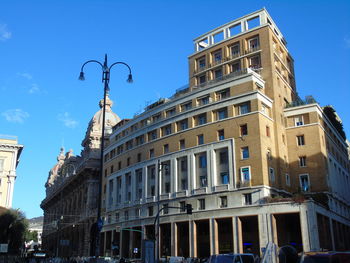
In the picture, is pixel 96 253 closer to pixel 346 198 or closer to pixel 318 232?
pixel 318 232

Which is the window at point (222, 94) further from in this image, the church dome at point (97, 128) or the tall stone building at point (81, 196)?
the church dome at point (97, 128)

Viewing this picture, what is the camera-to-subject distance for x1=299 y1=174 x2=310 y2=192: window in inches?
1832

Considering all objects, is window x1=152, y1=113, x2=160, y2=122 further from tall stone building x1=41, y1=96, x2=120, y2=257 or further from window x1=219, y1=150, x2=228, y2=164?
tall stone building x1=41, y1=96, x2=120, y2=257

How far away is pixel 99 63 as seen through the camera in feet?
77.9

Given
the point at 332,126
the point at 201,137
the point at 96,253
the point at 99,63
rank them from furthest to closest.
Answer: the point at 332,126, the point at 201,137, the point at 99,63, the point at 96,253

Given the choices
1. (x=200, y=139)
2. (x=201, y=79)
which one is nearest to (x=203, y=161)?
(x=200, y=139)

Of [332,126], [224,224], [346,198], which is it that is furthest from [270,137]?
[346,198]

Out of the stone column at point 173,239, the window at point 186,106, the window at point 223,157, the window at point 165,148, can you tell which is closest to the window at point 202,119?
the window at point 186,106

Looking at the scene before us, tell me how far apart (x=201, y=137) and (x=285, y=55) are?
1894 cm

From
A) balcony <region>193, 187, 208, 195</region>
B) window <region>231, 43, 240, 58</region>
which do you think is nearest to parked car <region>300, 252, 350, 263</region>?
balcony <region>193, 187, 208, 195</region>

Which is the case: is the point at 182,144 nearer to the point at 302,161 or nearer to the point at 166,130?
the point at 166,130

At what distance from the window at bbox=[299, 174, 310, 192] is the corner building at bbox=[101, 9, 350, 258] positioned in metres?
0.12

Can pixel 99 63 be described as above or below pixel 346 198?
above

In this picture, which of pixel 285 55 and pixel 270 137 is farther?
pixel 285 55
